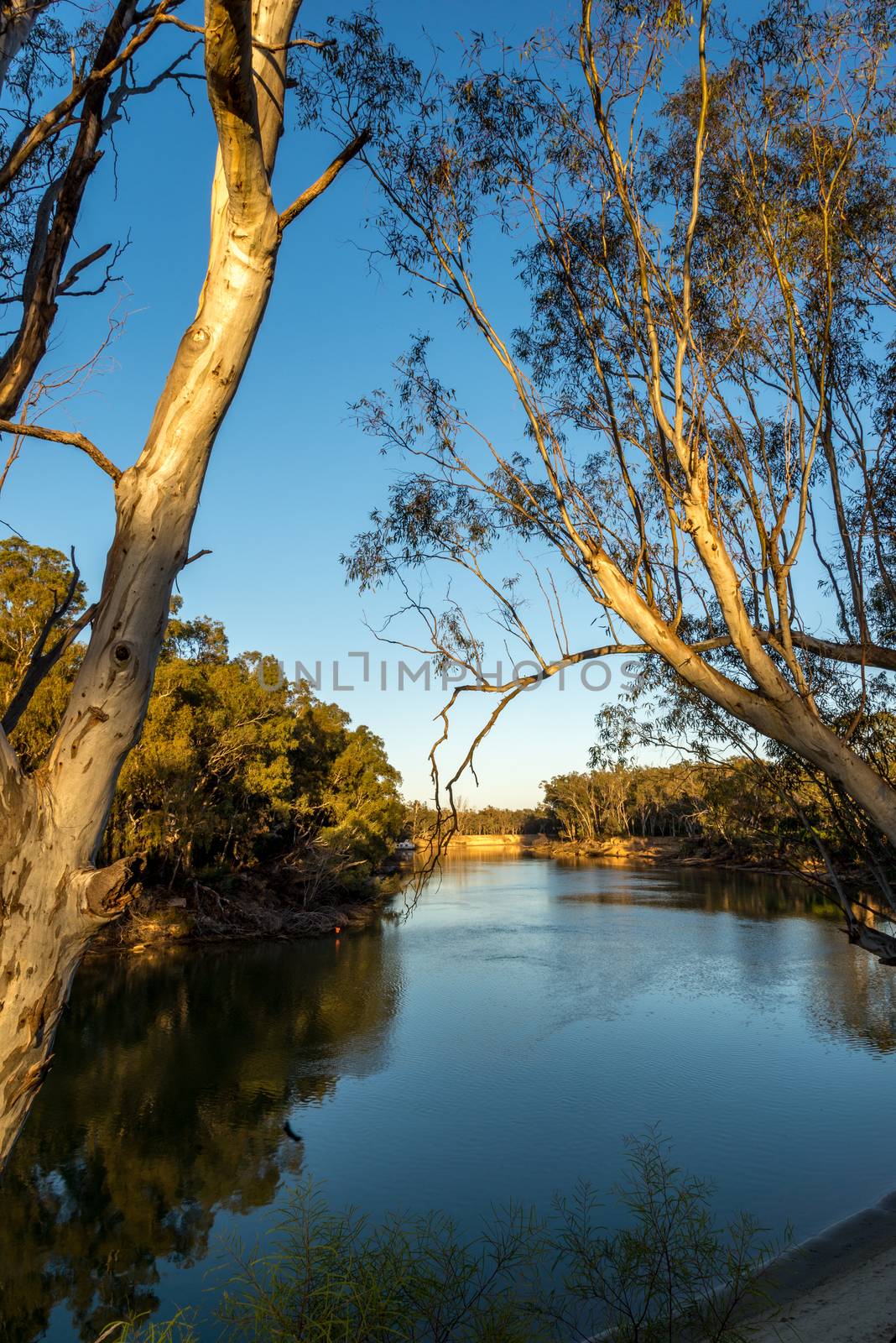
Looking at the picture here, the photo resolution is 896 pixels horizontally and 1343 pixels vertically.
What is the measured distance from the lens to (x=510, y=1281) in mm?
4789

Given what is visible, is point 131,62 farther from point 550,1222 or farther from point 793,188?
point 550,1222

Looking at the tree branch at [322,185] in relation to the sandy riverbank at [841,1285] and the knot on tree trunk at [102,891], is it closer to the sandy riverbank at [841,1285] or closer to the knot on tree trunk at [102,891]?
the knot on tree trunk at [102,891]

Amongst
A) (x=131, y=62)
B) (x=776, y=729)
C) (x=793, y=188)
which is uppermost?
(x=793, y=188)

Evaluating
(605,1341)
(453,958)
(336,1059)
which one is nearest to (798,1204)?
(605,1341)

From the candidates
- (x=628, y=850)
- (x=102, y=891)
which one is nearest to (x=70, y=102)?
(x=102, y=891)

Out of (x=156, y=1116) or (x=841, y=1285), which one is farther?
(x=156, y=1116)

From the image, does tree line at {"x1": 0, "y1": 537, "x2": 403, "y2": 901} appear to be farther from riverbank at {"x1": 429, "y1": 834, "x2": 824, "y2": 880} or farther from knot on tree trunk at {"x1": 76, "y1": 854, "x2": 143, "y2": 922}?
knot on tree trunk at {"x1": 76, "y1": 854, "x2": 143, "y2": 922}

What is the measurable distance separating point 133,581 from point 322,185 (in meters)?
1.02

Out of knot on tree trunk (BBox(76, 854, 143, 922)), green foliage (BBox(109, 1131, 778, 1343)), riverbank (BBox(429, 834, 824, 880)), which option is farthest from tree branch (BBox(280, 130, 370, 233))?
riverbank (BBox(429, 834, 824, 880))

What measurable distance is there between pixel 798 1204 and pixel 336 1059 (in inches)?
204

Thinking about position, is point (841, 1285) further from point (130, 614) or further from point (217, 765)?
point (217, 765)

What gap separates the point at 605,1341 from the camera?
412 centimetres

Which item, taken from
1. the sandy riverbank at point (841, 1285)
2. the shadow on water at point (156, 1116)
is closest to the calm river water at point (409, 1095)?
the shadow on water at point (156, 1116)

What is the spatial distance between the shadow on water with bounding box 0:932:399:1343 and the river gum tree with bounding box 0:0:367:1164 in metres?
4.33
